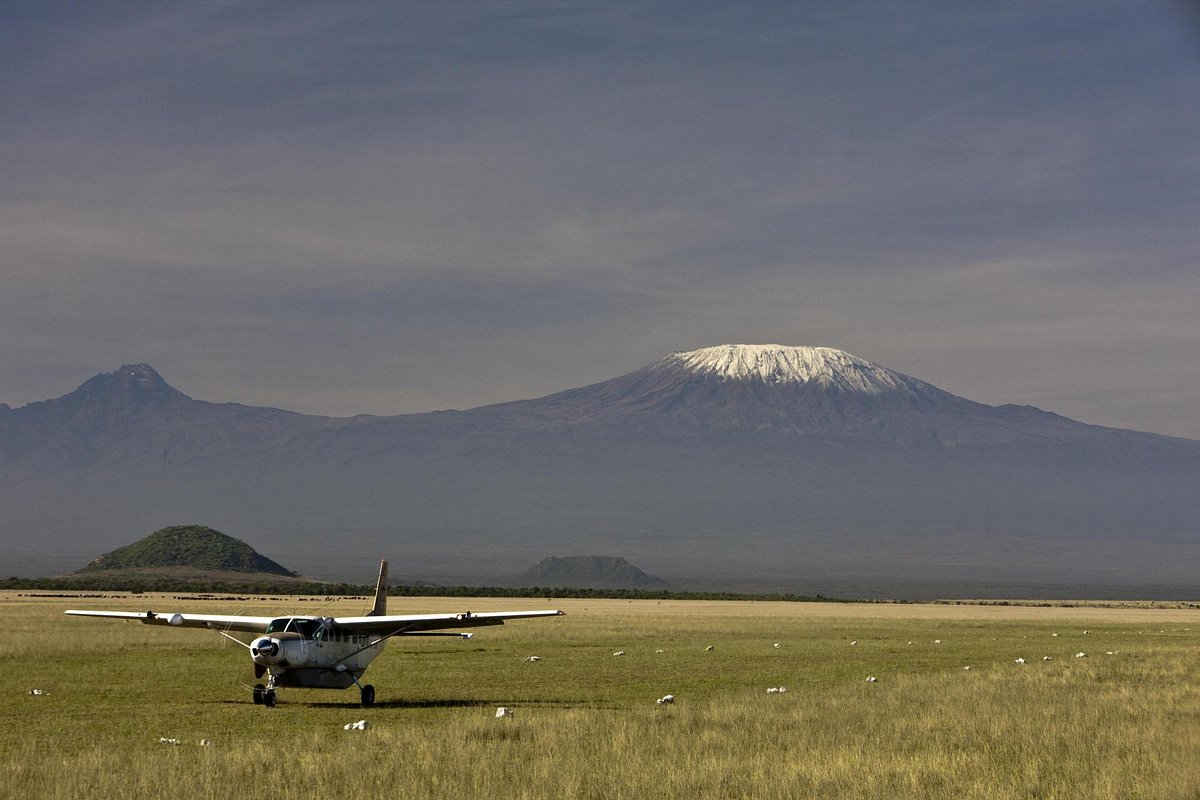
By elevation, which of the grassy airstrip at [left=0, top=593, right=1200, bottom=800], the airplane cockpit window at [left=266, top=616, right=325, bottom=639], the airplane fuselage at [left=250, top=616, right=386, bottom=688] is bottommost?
the grassy airstrip at [left=0, top=593, right=1200, bottom=800]

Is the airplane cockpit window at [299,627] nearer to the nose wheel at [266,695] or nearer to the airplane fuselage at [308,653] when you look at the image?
the airplane fuselage at [308,653]

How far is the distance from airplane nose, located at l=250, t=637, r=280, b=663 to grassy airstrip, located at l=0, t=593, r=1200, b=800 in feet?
3.97

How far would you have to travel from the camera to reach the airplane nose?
2967cm

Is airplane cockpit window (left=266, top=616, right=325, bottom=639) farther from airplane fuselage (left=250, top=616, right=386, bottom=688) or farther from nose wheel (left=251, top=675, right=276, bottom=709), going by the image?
nose wheel (left=251, top=675, right=276, bottom=709)

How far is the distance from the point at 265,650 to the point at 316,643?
1.68 meters

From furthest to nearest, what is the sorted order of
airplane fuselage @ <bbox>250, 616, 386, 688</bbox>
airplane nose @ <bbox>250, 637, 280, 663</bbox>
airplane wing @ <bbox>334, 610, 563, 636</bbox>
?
airplane wing @ <bbox>334, 610, 563, 636</bbox>
airplane fuselage @ <bbox>250, 616, 386, 688</bbox>
airplane nose @ <bbox>250, 637, 280, 663</bbox>

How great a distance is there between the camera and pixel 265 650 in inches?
1168

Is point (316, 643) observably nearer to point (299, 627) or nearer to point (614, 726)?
point (299, 627)

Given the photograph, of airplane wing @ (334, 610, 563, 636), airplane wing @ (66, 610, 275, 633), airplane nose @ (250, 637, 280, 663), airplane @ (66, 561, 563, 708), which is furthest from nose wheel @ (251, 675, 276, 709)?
airplane wing @ (334, 610, 563, 636)

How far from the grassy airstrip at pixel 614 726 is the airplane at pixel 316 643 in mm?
639

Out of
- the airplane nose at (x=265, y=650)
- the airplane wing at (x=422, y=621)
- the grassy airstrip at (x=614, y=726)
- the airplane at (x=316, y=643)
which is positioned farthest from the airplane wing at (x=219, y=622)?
the airplane nose at (x=265, y=650)

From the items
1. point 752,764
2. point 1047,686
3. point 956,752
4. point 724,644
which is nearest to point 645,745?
point 752,764

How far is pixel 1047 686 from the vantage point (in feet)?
110

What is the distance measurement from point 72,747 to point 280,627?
24.5ft
